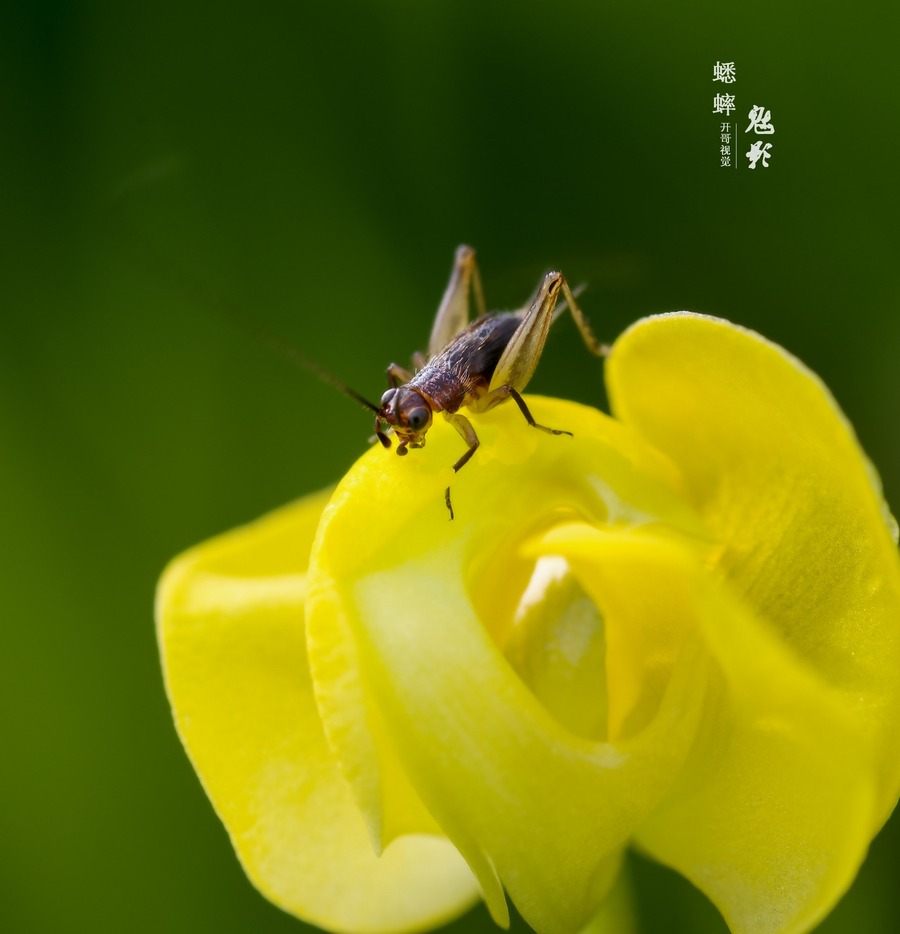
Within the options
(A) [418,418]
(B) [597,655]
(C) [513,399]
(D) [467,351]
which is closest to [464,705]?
(B) [597,655]

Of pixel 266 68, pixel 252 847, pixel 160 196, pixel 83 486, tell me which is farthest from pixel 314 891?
pixel 266 68

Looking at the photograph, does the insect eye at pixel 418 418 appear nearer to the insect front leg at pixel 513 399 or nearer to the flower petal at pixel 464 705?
the insect front leg at pixel 513 399

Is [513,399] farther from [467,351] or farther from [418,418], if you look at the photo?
[467,351]

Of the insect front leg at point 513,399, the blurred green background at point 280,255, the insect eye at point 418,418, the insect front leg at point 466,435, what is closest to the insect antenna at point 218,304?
the blurred green background at point 280,255

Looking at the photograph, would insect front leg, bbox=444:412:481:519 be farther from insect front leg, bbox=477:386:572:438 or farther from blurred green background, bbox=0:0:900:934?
blurred green background, bbox=0:0:900:934

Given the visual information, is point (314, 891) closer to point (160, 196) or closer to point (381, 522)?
point (381, 522)

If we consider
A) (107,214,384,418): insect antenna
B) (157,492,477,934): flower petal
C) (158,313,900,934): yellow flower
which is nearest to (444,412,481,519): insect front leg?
Result: (158,313,900,934): yellow flower
